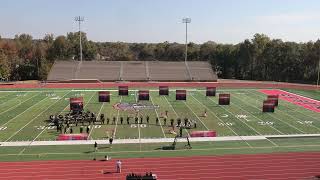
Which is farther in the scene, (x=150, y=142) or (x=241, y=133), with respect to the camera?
(x=241, y=133)

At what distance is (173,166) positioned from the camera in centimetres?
2497

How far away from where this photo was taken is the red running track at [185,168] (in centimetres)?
2342

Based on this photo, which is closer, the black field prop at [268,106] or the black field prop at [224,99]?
the black field prop at [268,106]

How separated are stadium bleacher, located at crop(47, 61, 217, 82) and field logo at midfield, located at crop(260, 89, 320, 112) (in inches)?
893

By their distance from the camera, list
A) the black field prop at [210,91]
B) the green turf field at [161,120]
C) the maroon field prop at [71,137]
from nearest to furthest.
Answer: the green turf field at [161,120]
the maroon field prop at [71,137]
the black field prop at [210,91]

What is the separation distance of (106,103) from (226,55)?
6253 cm

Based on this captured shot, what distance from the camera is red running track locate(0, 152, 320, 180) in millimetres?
23422

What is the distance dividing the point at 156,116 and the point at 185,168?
642 inches

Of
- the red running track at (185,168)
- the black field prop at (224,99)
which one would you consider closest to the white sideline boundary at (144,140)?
the red running track at (185,168)

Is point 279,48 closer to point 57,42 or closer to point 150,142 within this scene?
point 57,42

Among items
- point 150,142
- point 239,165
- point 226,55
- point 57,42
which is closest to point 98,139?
point 150,142

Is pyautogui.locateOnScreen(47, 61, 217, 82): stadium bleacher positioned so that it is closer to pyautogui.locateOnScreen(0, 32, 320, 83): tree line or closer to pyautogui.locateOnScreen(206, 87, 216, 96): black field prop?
pyautogui.locateOnScreen(0, 32, 320, 83): tree line

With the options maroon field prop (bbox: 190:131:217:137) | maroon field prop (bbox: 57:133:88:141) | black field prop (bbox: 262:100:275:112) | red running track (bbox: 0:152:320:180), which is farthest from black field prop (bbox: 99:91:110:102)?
red running track (bbox: 0:152:320:180)

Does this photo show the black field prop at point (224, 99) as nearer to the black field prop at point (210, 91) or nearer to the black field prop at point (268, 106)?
the black field prop at point (268, 106)
